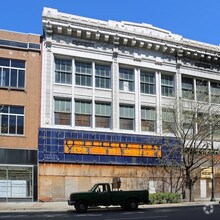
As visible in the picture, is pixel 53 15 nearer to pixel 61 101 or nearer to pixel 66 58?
pixel 66 58

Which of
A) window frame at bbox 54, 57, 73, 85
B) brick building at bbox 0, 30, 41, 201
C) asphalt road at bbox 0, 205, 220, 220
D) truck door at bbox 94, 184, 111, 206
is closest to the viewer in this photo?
asphalt road at bbox 0, 205, 220, 220

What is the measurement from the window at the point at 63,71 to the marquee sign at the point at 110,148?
507cm

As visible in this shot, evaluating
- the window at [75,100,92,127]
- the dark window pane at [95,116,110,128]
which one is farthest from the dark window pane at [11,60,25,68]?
the dark window pane at [95,116,110,128]

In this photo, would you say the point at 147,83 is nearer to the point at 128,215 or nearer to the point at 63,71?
the point at 63,71

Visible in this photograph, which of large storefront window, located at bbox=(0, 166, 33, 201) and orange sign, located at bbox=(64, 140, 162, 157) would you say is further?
orange sign, located at bbox=(64, 140, 162, 157)

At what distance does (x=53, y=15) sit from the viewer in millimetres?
32375

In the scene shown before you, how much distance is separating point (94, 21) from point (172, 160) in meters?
13.7

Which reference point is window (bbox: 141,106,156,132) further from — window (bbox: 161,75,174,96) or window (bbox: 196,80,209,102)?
window (bbox: 196,80,209,102)

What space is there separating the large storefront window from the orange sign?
354 cm

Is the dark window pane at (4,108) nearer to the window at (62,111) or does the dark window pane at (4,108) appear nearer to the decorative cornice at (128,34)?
the window at (62,111)

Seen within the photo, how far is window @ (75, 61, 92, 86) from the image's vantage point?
111 feet

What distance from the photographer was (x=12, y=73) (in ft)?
104

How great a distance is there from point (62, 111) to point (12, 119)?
13.1 feet

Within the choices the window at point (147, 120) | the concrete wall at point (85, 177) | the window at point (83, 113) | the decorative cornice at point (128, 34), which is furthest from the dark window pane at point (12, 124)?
the window at point (147, 120)
